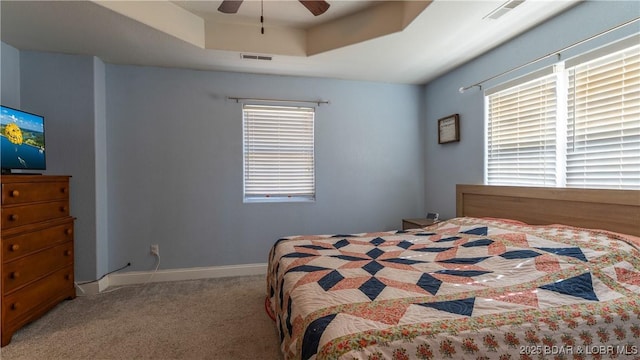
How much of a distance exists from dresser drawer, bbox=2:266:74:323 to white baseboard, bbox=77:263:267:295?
0.69 ft

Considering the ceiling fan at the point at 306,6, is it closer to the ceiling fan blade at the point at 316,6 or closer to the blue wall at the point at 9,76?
the ceiling fan blade at the point at 316,6

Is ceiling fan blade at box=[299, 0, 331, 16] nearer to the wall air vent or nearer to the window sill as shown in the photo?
the wall air vent

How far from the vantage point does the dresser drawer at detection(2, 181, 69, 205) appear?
1.96 metres

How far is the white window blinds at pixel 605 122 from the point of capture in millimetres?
1692

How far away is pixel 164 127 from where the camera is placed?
10.1ft

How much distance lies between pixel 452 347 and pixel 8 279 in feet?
8.97

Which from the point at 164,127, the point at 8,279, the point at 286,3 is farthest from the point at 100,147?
the point at 286,3

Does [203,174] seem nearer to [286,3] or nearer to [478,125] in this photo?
[286,3]

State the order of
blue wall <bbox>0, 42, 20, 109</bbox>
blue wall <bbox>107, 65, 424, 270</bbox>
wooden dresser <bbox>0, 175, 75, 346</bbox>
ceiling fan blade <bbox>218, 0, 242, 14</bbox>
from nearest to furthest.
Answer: wooden dresser <bbox>0, 175, 75, 346</bbox> < ceiling fan blade <bbox>218, 0, 242, 14</bbox> < blue wall <bbox>0, 42, 20, 109</bbox> < blue wall <bbox>107, 65, 424, 270</bbox>

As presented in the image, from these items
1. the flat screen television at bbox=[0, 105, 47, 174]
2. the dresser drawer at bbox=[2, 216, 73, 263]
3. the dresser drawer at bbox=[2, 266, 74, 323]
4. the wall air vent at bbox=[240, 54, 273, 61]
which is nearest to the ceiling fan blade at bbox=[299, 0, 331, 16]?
the wall air vent at bbox=[240, 54, 273, 61]

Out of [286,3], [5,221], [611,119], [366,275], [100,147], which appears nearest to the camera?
[366,275]

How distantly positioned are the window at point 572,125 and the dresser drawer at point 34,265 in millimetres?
3884

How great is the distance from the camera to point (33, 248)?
7.13 ft

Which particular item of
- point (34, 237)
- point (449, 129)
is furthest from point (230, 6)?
point (449, 129)
